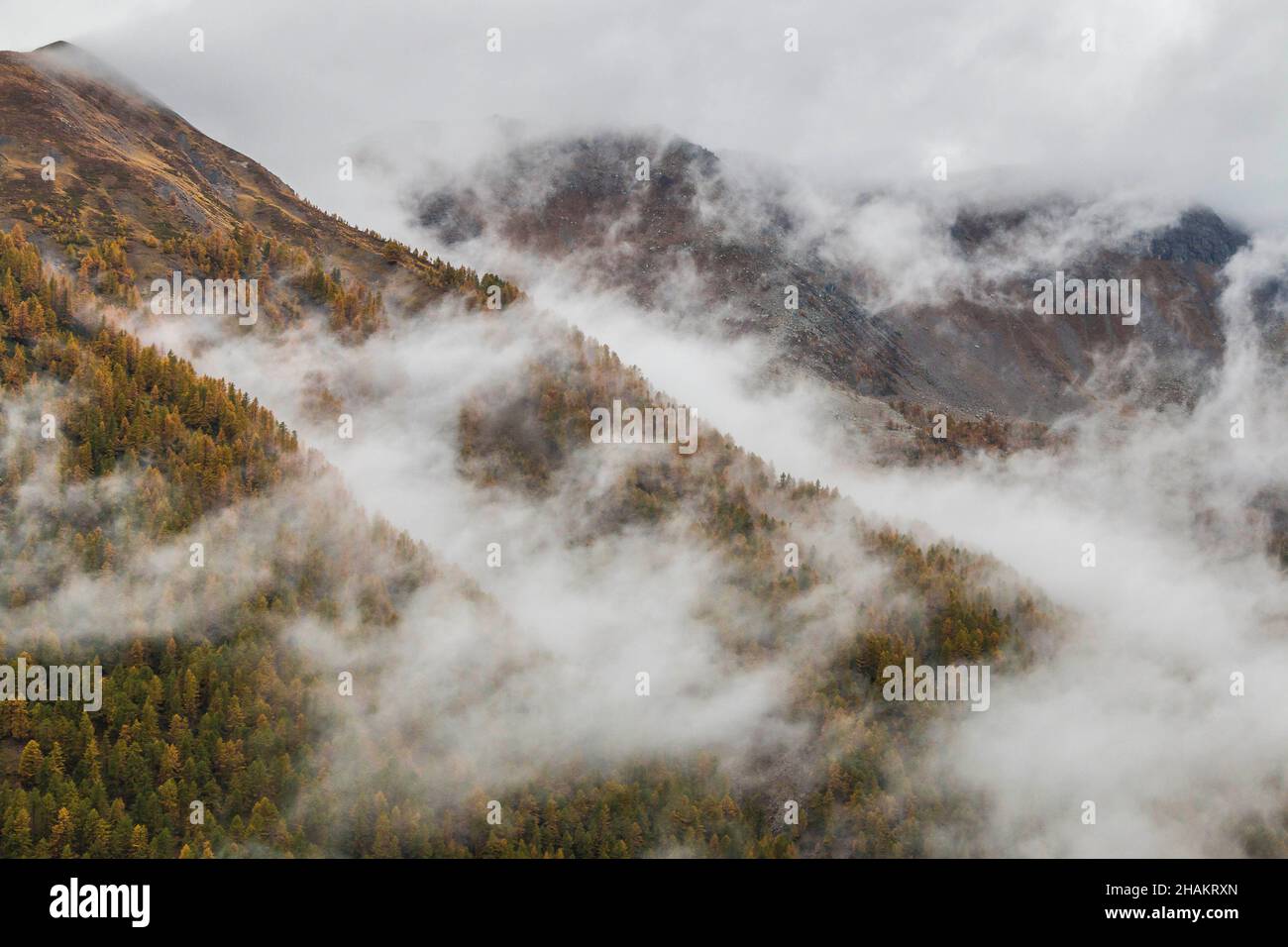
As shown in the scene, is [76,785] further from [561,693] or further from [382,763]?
[561,693]

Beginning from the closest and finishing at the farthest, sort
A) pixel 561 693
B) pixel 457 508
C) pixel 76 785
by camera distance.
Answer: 1. pixel 76 785
2. pixel 561 693
3. pixel 457 508

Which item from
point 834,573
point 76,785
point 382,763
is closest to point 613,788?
point 382,763

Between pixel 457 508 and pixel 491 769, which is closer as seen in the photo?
pixel 491 769
